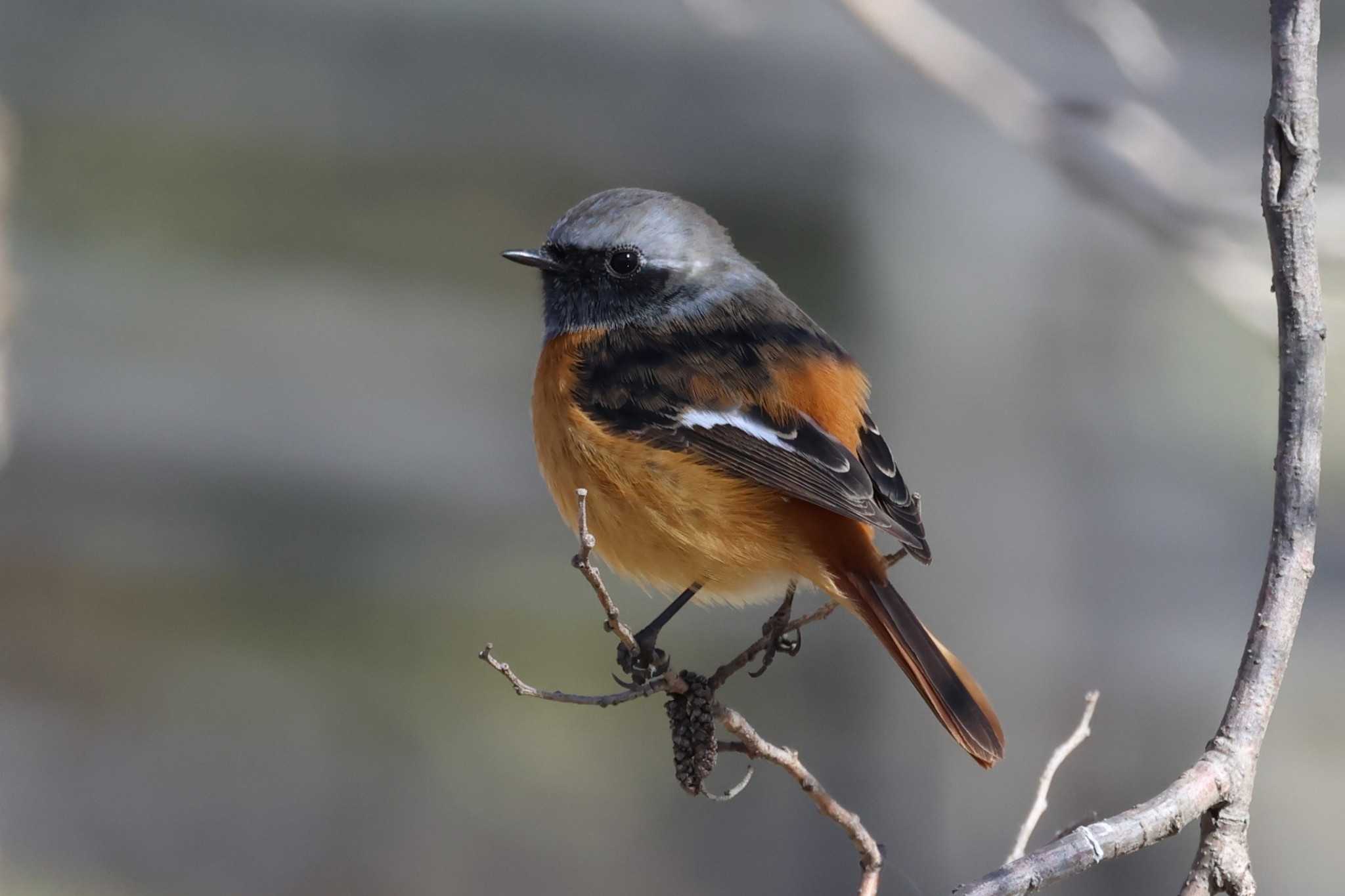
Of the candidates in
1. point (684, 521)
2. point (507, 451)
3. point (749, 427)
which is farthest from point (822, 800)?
point (507, 451)

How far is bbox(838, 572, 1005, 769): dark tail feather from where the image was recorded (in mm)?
1984

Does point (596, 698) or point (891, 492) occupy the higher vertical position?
point (891, 492)

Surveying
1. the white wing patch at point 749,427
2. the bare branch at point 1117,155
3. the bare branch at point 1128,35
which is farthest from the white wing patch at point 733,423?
the bare branch at point 1128,35

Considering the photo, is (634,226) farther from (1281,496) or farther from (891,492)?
(1281,496)

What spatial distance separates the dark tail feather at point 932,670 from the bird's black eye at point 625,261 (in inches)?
33.5

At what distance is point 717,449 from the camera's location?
2.27 meters

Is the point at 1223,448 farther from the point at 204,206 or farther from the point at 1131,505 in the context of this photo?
the point at 204,206

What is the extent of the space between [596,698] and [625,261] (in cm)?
113

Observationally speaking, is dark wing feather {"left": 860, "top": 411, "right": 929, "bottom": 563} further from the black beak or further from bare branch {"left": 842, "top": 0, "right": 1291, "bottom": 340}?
bare branch {"left": 842, "top": 0, "right": 1291, "bottom": 340}

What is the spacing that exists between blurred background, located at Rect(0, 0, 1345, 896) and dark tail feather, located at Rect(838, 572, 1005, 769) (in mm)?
2142

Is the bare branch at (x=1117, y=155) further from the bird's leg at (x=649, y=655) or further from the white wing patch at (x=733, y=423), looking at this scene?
the bird's leg at (x=649, y=655)

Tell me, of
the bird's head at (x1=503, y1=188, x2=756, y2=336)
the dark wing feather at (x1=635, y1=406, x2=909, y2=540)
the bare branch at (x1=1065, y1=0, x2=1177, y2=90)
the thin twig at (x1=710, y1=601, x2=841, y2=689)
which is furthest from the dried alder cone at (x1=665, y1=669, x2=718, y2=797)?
the bare branch at (x1=1065, y1=0, x2=1177, y2=90)

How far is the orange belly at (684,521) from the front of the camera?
2236 millimetres

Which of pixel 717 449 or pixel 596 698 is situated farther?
pixel 717 449
